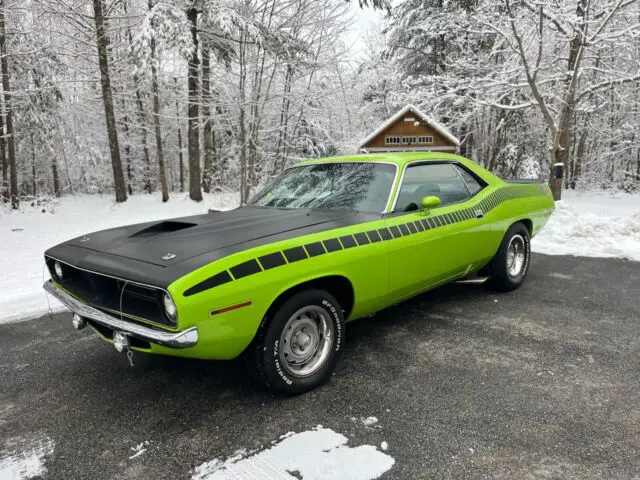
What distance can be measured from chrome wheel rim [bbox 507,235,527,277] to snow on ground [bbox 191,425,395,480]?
3342mm

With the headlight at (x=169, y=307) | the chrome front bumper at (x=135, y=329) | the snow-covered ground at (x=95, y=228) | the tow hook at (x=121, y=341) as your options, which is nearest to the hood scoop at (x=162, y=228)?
the chrome front bumper at (x=135, y=329)

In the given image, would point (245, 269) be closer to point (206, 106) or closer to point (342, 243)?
point (342, 243)

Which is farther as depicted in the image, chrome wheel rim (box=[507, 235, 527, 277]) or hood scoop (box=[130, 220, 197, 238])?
chrome wheel rim (box=[507, 235, 527, 277])

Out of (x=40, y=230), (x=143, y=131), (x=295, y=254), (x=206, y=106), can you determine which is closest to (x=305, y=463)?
(x=295, y=254)

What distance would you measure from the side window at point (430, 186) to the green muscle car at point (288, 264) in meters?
0.01

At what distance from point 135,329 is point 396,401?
1608 millimetres

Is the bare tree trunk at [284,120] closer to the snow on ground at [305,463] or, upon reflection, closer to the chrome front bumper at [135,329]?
the chrome front bumper at [135,329]

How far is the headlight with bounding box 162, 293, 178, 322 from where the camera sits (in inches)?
87.8

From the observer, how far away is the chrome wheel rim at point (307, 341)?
2.70m

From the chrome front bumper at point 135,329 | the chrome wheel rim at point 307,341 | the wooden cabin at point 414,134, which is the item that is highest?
the wooden cabin at point 414,134

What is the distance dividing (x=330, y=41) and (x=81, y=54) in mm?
8147

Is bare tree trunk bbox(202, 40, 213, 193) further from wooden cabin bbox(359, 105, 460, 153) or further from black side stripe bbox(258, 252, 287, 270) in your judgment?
black side stripe bbox(258, 252, 287, 270)

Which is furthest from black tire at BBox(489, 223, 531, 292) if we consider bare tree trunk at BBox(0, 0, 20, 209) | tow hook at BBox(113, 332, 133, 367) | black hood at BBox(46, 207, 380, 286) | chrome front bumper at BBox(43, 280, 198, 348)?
bare tree trunk at BBox(0, 0, 20, 209)

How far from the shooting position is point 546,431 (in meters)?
2.36
